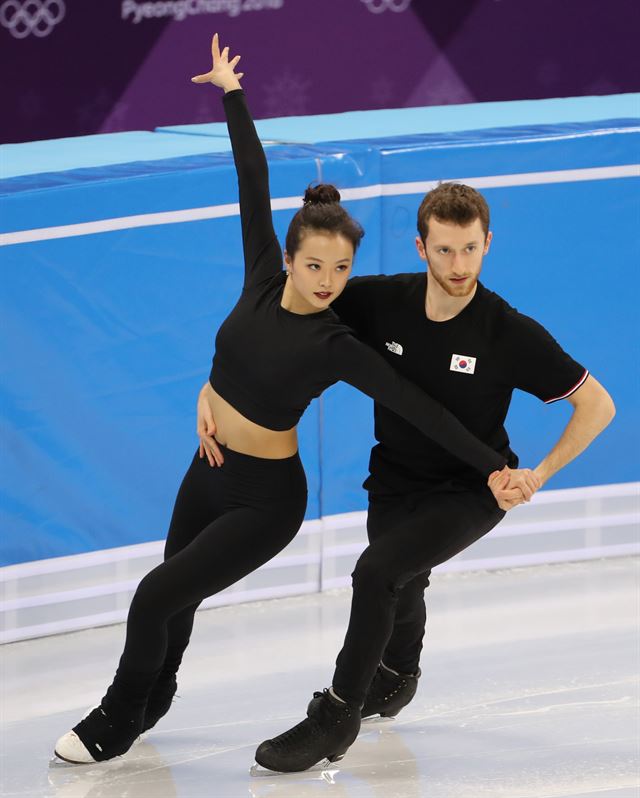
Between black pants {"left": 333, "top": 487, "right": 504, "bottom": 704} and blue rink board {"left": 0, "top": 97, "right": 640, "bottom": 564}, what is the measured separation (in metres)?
1.07

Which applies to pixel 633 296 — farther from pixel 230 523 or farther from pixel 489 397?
pixel 230 523

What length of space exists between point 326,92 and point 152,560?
3.37 meters

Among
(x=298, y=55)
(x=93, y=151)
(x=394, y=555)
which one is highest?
(x=298, y=55)

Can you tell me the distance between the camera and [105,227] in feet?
13.1

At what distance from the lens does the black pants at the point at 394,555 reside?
3.14 m

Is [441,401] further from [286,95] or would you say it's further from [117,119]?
[286,95]

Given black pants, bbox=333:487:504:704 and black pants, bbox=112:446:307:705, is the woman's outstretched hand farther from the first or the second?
black pants, bbox=333:487:504:704

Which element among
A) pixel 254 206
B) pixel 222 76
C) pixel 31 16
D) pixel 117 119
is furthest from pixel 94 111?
pixel 254 206

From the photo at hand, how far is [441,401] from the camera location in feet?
10.5

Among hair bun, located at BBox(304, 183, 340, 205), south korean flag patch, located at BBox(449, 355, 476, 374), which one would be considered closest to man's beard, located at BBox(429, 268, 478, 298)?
south korean flag patch, located at BBox(449, 355, 476, 374)

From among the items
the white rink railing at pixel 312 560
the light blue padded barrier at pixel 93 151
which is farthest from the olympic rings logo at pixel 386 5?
the white rink railing at pixel 312 560

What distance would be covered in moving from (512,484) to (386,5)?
4362 mm

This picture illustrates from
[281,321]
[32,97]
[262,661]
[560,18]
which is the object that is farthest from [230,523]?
[560,18]

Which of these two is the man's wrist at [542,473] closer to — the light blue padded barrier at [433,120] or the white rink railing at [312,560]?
the white rink railing at [312,560]
